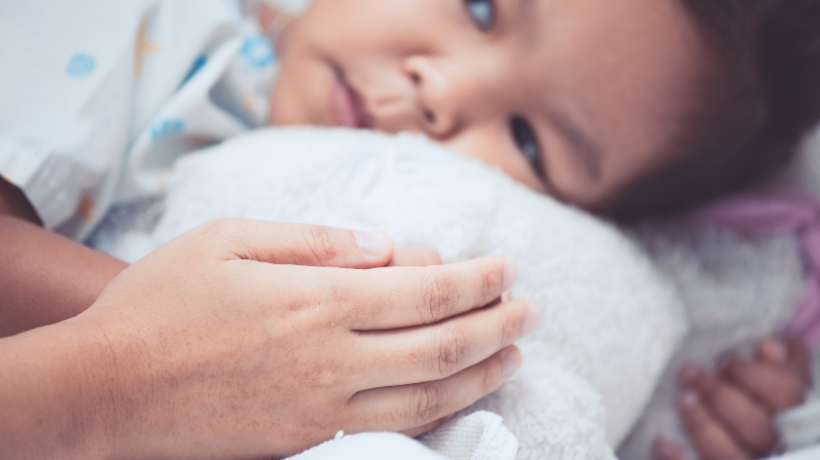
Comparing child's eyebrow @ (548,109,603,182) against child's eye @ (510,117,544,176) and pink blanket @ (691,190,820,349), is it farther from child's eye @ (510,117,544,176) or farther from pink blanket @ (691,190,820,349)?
pink blanket @ (691,190,820,349)

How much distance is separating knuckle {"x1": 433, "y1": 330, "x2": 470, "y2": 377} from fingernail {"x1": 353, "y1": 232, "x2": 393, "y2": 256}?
102 mm

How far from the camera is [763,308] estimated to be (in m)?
0.92

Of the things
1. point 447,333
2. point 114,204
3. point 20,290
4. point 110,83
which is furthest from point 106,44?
point 447,333

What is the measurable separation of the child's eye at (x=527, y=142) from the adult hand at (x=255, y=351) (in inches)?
17.8

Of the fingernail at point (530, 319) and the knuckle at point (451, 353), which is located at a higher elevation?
the knuckle at point (451, 353)

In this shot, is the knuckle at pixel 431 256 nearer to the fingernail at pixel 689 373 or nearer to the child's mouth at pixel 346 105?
the child's mouth at pixel 346 105

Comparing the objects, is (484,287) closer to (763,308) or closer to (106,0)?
(106,0)

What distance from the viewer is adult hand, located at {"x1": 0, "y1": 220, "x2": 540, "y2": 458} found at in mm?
359

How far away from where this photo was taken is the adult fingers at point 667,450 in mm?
852

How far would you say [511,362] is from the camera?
0.49m

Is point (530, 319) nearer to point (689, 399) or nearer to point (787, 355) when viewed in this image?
point (689, 399)

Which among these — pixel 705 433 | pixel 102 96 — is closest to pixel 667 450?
pixel 705 433

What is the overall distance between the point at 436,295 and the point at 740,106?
0.72 meters

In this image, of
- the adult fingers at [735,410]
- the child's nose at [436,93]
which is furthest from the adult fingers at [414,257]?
the adult fingers at [735,410]
